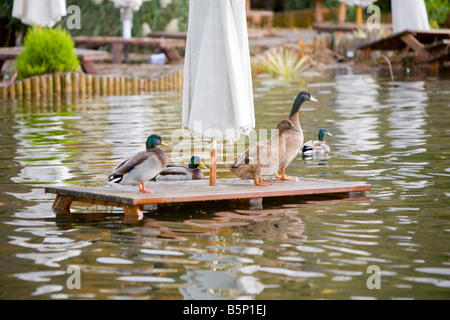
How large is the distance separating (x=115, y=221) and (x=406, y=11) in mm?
21824

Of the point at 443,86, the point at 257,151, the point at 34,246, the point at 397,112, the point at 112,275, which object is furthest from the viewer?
the point at 443,86

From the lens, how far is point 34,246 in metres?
7.82

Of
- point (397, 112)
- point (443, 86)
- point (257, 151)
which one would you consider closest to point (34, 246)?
point (257, 151)

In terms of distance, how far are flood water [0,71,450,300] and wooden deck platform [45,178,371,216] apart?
0.15 meters

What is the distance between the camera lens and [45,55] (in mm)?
23578

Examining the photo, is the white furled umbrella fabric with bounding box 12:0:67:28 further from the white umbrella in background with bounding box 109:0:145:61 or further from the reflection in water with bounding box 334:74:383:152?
the reflection in water with bounding box 334:74:383:152

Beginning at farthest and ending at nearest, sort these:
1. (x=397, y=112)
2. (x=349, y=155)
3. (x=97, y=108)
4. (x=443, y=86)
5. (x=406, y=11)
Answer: (x=406, y=11) → (x=443, y=86) → (x=97, y=108) → (x=397, y=112) → (x=349, y=155)

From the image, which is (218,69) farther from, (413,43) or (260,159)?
(413,43)

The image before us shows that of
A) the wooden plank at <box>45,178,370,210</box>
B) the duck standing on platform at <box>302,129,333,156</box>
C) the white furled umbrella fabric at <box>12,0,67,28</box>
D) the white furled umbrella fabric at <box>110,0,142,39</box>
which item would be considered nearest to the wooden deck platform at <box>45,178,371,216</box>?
the wooden plank at <box>45,178,370,210</box>

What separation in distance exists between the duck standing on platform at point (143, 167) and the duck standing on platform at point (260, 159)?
0.86m

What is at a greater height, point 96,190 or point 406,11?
point 406,11

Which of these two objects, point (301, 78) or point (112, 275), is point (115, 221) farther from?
point (301, 78)

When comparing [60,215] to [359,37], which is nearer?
[60,215]

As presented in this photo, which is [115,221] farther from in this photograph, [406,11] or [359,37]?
[359,37]
